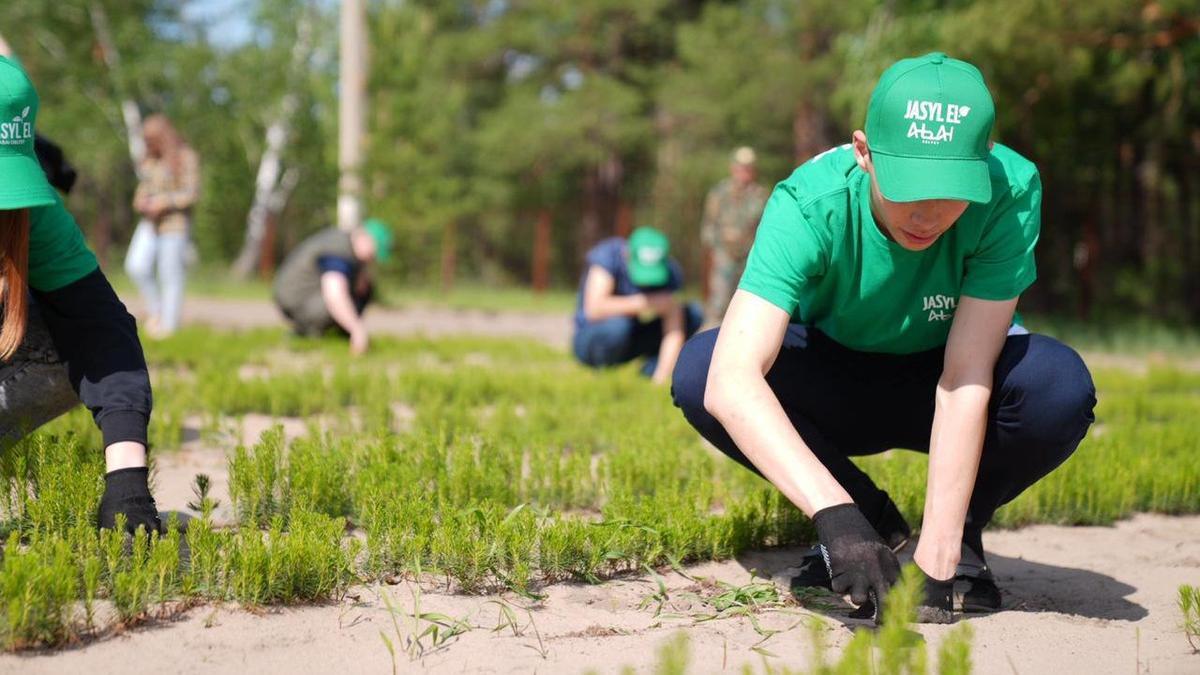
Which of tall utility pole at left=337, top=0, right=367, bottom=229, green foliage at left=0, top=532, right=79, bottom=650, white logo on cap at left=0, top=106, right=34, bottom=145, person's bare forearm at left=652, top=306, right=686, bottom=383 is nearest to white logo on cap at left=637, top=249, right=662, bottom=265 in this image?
person's bare forearm at left=652, top=306, right=686, bottom=383

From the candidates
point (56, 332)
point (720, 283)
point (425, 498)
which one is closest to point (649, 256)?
point (425, 498)

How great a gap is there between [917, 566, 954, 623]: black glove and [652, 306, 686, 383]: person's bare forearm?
559cm

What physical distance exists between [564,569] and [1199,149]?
1585cm

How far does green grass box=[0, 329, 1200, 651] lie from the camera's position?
321 cm

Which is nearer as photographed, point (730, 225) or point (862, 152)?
point (862, 152)

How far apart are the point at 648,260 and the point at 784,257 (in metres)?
5.58

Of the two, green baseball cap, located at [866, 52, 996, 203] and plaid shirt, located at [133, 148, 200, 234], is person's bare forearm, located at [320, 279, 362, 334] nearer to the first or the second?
plaid shirt, located at [133, 148, 200, 234]

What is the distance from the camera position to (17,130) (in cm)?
334

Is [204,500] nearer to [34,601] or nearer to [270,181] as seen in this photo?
[34,601]

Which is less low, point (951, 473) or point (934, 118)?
point (934, 118)

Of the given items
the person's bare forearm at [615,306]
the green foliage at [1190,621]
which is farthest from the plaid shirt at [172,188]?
the green foliage at [1190,621]

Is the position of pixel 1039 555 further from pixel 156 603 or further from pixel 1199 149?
pixel 1199 149

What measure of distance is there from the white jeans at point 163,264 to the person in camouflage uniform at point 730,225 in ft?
19.4

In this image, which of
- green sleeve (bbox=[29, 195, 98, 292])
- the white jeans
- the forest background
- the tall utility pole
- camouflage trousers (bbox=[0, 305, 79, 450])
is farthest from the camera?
the tall utility pole
